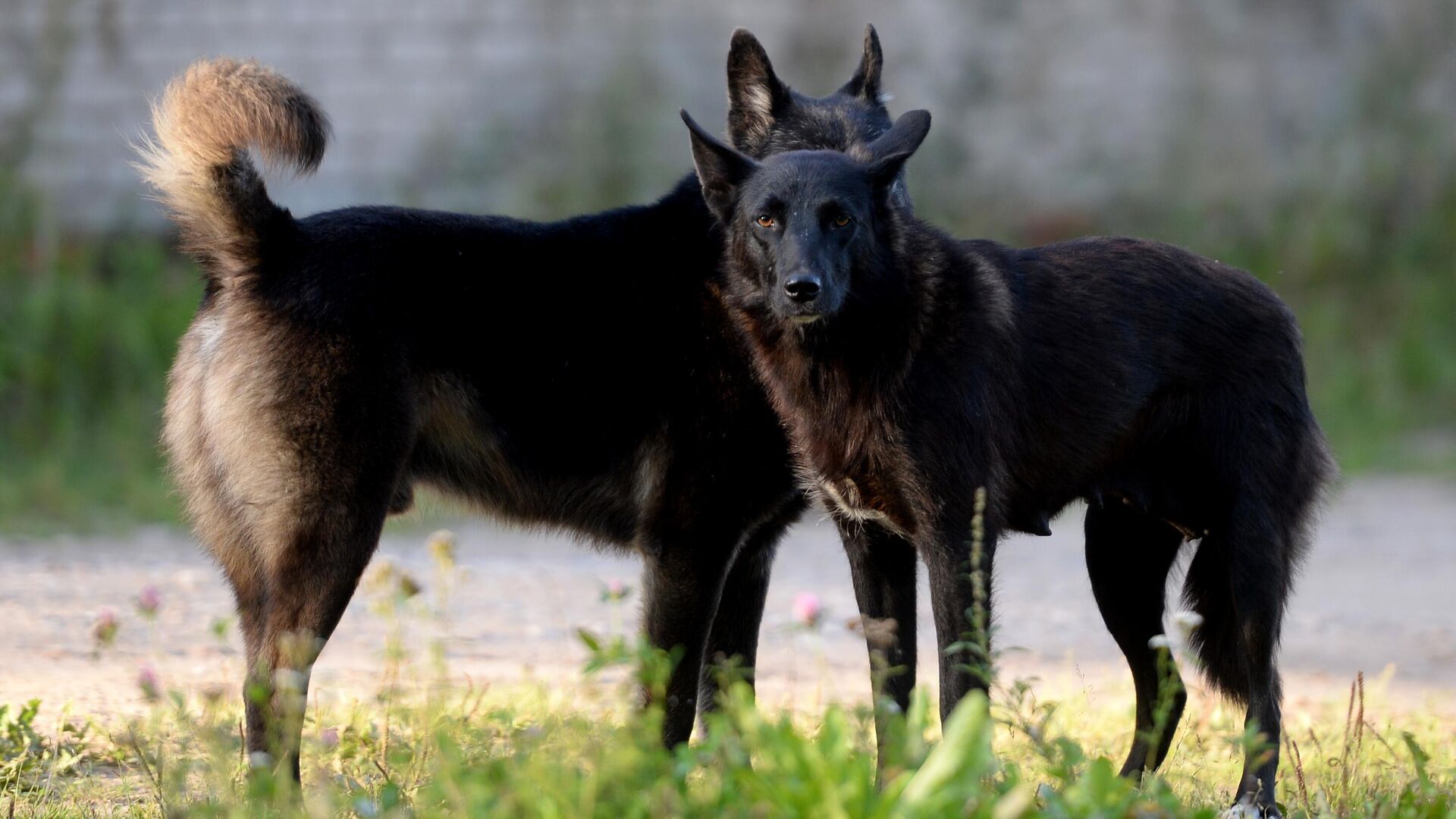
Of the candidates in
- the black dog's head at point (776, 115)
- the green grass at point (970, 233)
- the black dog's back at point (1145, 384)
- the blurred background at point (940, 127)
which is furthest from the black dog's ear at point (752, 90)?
the blurred background at point (940, 127)

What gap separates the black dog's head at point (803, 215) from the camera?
3.30 m

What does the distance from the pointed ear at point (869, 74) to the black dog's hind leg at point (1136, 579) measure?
65.6 inches

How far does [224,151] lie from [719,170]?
3.77 ft

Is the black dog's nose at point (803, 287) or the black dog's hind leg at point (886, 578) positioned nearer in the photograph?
the black dog's nose at point (803, 287)

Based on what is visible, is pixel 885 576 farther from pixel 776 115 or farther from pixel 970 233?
pixel 970 233

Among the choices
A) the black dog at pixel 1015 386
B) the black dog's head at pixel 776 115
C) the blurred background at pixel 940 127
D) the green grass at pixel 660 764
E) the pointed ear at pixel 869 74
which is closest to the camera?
the green grass at pixel 660 764

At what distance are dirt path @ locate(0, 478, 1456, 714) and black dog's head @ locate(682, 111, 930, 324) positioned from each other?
0.79 m

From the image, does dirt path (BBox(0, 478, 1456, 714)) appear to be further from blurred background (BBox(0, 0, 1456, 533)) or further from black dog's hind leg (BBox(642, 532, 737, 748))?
blurred background (BBox(0, 0, 1456, 533))

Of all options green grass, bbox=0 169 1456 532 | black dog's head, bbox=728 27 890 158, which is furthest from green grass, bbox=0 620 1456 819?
green grass, bbox=0 169 1456 532

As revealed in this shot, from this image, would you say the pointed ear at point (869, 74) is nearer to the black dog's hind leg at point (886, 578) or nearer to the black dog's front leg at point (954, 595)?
the black dog's hind leg at point (886, 578)

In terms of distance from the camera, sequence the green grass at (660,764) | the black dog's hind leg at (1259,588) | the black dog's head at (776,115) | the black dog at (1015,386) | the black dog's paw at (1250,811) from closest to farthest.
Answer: the green grass at (660,764) < the black dog's paw at (1250,811) < the black dog at (1015,386) < the black dog's hind leg at (1259,588) < the black dog's head at (776,115)

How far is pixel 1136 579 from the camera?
3.80m

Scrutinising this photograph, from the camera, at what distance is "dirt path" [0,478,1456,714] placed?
4.66 m

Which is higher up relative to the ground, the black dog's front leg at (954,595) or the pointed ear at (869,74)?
the pointed ear at (869,74)
